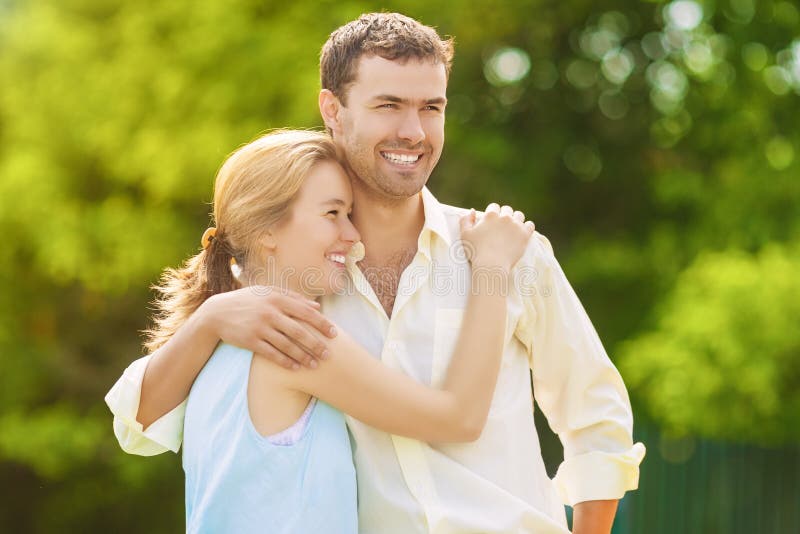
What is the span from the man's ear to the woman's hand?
0.40 m

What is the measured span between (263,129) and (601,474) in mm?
6327


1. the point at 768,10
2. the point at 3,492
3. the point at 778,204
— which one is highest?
the point at 768,10

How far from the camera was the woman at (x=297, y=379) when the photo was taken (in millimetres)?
2080

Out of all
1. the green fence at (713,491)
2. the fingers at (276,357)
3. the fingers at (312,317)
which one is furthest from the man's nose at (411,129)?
the green fence at (713,491)

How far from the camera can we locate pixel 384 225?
2.51 m

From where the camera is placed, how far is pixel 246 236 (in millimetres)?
2391

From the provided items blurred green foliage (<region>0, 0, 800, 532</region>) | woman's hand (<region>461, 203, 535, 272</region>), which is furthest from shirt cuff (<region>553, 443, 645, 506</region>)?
blurred green foliage (<region>0, 0, 800, 532</region>)

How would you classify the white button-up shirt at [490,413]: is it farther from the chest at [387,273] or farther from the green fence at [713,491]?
the green fence at [713,491]

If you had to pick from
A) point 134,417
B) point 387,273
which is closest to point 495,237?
point 387,273

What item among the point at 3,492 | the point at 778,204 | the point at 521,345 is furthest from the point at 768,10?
the point at 3,492

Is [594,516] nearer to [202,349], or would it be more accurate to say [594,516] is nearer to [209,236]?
[202,349]

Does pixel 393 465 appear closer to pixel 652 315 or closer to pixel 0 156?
pixel 652 315

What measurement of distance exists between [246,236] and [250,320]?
0.28 m

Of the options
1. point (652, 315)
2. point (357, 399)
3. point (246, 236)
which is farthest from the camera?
point (652, 315)
